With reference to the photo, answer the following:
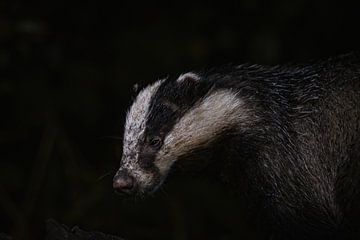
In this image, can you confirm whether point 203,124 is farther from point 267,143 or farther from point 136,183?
point 136,183

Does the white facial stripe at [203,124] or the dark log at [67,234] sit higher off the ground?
the white facial stripe at [203,124]

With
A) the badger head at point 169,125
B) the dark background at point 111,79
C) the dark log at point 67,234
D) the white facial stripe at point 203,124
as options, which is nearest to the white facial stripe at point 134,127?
the badger head at point 169,125

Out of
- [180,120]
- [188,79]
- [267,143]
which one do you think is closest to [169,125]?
[180,120]

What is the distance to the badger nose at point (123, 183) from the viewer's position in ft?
25.2

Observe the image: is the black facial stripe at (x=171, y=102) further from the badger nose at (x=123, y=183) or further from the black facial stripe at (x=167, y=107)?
the badger nose at (x=123, y=183)

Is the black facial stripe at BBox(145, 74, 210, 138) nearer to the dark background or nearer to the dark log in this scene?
the dark log

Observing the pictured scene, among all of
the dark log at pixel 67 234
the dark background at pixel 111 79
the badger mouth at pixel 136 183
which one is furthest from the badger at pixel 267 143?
the dark background at pixel 111 79

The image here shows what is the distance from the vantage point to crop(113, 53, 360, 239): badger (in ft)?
25.6

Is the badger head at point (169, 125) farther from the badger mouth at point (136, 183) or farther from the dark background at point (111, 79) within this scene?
the dark background at point (111, 79)


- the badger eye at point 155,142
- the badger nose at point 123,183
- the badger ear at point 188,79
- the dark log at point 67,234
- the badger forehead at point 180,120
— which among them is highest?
the badger ear at point 188,79

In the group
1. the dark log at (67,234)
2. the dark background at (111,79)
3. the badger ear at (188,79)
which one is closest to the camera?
the dark log at (67,234)

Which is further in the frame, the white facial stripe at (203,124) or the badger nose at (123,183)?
the white facial stripe at (203,124)

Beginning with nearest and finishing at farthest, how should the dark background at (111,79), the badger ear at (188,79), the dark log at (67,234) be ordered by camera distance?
the dark log at (67,234) < the badger ear at (188,79) < the dark background at (111,79)

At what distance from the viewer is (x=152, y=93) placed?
26.4ft
